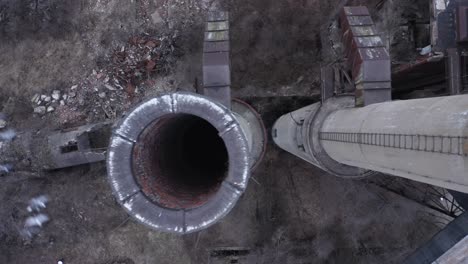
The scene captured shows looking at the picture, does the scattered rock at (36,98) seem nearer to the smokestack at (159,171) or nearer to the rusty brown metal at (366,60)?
the smokestack at (159,171)

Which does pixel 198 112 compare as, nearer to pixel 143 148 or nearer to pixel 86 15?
pixel 143 148

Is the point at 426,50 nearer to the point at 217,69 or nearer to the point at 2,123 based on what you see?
the point at 217,69

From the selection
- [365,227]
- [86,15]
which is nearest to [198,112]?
[365,227]

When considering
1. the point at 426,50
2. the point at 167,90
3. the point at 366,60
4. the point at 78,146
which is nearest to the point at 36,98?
the point at 78,146

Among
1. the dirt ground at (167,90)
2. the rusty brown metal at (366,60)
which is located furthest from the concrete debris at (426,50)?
the rusty brown metal at (366,60)

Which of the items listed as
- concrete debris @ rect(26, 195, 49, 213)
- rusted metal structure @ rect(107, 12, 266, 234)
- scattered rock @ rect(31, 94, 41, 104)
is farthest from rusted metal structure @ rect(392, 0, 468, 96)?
concrete debris @ rect(26, 195, 49, 213)

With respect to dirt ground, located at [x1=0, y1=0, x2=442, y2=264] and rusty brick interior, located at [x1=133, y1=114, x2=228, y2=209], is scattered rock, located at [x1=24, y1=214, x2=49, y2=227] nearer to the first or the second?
dirt ground, located at [x1=0, y1=0, x2=442, y2=264]

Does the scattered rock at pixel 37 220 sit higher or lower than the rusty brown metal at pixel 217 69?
lower
